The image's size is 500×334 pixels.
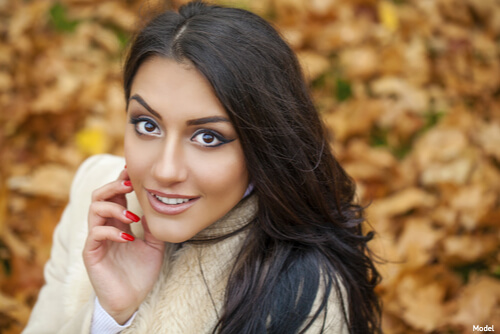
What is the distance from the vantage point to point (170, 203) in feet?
4.05

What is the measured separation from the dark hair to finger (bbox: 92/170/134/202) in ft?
0.94

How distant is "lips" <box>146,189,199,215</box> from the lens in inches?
48.3

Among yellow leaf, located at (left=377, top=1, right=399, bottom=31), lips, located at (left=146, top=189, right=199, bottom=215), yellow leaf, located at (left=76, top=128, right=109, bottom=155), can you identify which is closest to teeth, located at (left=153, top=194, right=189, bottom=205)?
lips, located at (left=146, top=189, right=199, bottom=215)

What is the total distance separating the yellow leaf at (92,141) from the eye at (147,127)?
4.63 feet

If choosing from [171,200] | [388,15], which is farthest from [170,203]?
[388,15]

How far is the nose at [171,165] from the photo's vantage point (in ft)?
3.79

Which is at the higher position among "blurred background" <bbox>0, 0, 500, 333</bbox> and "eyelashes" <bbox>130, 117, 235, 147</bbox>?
"eyelashes" <bbox>130, 117, 235, 147</bbox>

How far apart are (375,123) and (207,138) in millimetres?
1799

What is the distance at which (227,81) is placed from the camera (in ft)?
A: 3.82

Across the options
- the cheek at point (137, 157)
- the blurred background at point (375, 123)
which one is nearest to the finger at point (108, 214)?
the cheek at point (137, 157)

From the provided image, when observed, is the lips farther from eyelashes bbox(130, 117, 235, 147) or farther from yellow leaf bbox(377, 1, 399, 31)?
yellow leaf bbox(377, 1, 399, 31)

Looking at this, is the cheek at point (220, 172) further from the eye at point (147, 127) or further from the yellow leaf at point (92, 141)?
the yellow leaf at point (92, 141)

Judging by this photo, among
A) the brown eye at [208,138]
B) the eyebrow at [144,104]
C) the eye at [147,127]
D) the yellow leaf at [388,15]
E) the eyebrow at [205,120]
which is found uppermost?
the eyebrow at [144,104]

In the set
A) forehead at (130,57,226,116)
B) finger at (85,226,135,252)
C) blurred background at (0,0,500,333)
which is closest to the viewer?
forehead at (130,57,226,116)
